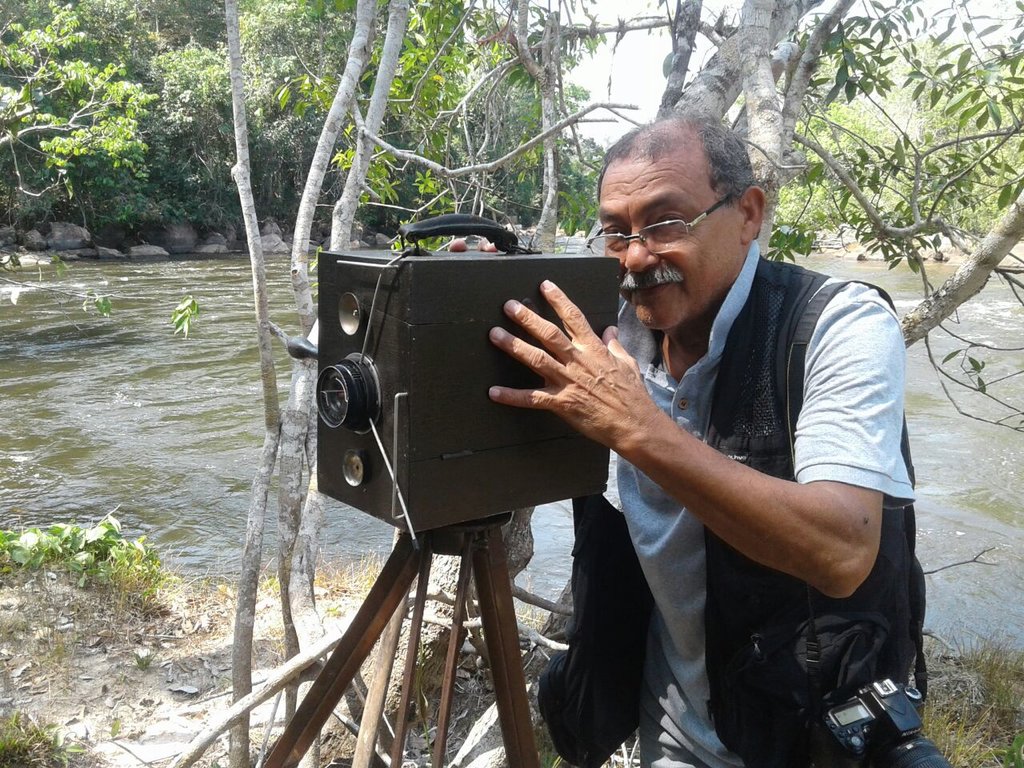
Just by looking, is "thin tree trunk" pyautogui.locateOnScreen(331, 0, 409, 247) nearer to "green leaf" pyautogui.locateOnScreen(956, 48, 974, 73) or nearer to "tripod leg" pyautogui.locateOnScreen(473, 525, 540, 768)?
"tripod leg" pyautogui.locateOnScreen(473, 525, 540, 768)

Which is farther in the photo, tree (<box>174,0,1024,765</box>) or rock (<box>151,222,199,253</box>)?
rock (<box>151,222,199,253</box>)

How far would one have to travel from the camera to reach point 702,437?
1.42 metres

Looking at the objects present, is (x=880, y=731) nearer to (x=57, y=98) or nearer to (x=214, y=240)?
(x=57, y=98)

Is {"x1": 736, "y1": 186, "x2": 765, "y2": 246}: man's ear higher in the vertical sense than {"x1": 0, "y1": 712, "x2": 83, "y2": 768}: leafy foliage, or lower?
higher

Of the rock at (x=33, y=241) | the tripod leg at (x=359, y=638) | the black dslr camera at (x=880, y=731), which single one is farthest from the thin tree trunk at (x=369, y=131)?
the rock at (x=33, y=241)

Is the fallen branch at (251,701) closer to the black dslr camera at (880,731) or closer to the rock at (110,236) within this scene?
the black dslr camera at (880,731)

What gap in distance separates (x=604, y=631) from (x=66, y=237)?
20712 mm

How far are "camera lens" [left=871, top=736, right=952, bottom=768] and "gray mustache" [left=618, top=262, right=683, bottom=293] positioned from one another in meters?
0.72

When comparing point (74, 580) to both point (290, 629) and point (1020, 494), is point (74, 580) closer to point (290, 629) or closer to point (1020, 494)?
point (290, 629)

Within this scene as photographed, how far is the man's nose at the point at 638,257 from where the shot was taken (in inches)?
55.6

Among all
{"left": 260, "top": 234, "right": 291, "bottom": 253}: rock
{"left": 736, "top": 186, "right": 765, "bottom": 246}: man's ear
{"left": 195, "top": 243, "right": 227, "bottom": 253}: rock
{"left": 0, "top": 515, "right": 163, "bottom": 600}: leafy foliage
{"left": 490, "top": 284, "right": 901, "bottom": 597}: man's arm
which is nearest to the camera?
{"left": 490, "top": 284, "right": 901, "bottom": 597}: man's arm

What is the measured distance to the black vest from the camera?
1255 mm

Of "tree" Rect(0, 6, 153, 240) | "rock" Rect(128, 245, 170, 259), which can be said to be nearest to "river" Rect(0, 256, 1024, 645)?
"tree" Rect(0, 6, 153, 240)

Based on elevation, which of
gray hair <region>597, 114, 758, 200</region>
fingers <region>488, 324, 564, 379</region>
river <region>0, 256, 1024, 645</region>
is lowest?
river <region>0, 256, 1024, 645</region>
